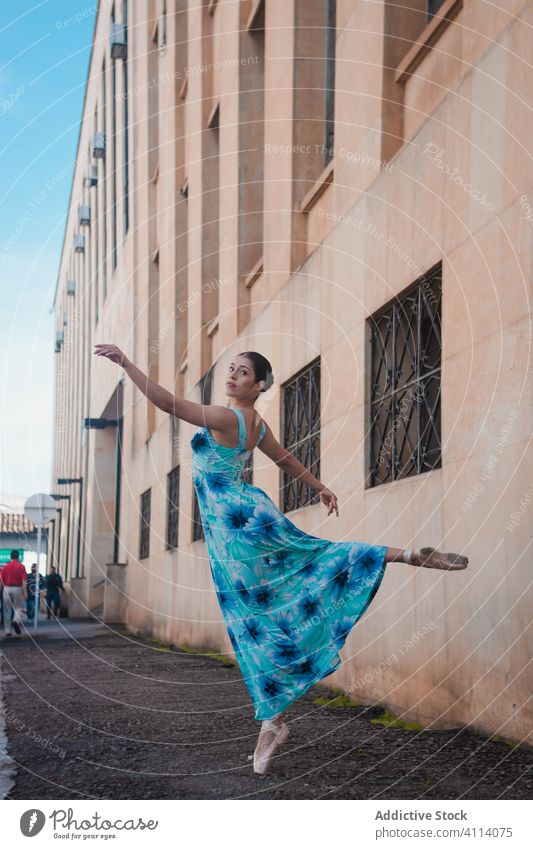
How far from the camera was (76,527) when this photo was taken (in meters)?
43.7

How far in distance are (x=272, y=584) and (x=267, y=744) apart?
0.72 meters

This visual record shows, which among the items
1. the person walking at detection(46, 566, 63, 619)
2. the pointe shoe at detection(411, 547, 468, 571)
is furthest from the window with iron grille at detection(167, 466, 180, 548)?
the person walking at detection(46, 566, 63, 619)

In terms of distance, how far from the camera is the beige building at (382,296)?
608 centimetres

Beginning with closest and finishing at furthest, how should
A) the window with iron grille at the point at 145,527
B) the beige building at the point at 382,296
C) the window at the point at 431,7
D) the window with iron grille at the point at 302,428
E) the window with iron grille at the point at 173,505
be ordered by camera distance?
the beige building at the point at 382,296
the window at the point at 431,7
the window with iron grille at the point at 302,428
the window with iron grille at the point at 173,505
the window with iron grille at the point at 145,527

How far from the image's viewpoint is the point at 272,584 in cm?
539

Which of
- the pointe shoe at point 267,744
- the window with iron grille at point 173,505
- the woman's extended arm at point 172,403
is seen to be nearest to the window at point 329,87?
the woman's extended arm at point 172,403

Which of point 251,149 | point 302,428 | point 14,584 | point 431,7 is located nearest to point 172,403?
point 431,7

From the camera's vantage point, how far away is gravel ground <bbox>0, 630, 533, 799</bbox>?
4934 mm

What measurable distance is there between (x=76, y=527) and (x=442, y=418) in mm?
37816

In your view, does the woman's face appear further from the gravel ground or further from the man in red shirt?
the man in red shirt

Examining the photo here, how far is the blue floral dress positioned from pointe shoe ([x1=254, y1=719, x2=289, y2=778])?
73 mm

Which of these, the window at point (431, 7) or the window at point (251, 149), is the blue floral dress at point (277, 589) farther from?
the window at point (251, 149)

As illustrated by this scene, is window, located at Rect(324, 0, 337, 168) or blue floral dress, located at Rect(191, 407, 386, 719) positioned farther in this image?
window, located at Rect(324, 0, 337, 168)

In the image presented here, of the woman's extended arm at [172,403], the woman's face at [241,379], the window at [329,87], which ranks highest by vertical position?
the window at [329,87]
